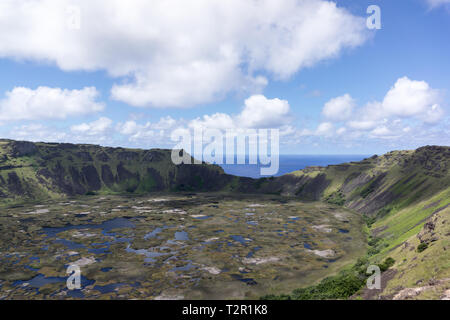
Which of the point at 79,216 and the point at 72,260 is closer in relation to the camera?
the point at 72,260

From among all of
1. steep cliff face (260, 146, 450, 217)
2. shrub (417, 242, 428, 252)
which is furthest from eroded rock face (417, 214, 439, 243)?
steep cliff face (260, 146, 450, 217)

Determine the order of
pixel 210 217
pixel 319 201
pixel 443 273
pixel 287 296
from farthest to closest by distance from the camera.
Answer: pixel 319 201 → pixel 210 217 → pixel 287 296 → pixel 443 273

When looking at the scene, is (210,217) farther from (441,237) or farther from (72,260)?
(441,237)

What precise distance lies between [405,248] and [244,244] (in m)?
50.6

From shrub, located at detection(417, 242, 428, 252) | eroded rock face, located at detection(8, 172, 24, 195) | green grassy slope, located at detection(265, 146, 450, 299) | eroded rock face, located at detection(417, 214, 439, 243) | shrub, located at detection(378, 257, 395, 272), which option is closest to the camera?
green grassy slope, located at detection(265, 146, 450, 299)

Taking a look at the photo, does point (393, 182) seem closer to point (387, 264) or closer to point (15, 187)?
point (387, 264)

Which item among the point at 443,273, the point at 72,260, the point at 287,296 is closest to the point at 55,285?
the point at 72,260

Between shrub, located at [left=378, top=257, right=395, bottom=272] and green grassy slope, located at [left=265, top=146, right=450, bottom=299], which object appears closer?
green grassy slope, located at [left=265, top=146, right=450, bottom=299]

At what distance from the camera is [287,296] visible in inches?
2112

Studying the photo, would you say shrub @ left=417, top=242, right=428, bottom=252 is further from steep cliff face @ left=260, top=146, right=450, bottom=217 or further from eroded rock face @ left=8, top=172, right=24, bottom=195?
eroded rock face @ left=8, top=172, right=24, bottom=195

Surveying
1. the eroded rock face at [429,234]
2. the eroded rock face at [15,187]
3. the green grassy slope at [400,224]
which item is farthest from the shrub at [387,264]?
the eroded rock face at [15,187]

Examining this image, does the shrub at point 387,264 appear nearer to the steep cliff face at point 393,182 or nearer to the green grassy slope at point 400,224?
the green grassy slope at point 400,224
